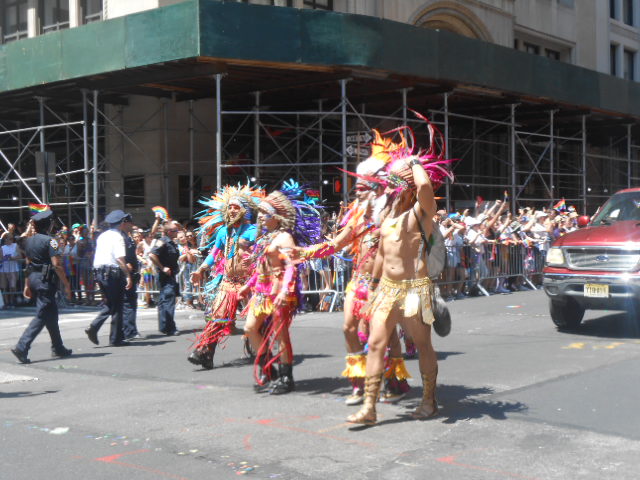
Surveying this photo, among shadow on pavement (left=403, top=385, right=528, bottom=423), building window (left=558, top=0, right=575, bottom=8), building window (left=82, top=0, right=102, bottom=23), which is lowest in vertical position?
shadow on pavement (left=403, top=385, right=528, bottom=423)

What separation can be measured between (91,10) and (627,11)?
25663mm

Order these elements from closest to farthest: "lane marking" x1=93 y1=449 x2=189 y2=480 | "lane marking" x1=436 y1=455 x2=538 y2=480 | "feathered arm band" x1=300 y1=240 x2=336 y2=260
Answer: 1. "lane marking" x1=436 y1=455 x2=538 y2=480
2. "lane marking" x1=93 y1=449 x2=189 y2=480
3. "feathered arm band" x1=300 y1=240 x2=336 y2=260

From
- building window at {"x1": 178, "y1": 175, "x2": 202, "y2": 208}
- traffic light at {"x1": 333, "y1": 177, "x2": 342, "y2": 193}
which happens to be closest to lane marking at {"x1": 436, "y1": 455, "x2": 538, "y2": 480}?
traffic light at {"x1": 333, "y1": 177, "x2": 342, "y2": 193}

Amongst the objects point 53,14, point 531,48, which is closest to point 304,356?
point 53,14

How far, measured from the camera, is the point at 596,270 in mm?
10547

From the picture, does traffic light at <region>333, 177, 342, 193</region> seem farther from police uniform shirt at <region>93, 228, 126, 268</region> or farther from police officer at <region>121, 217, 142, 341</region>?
police uniform shirt at <region>93, 228, 126, 268</region>

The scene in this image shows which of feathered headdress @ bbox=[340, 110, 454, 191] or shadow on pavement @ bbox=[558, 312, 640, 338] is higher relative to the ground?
feathered headdress @ bbox=[340, 110, 454, 191]

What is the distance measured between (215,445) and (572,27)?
1221 inches

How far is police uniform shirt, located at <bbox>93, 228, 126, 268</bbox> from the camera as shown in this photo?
1119 centimetres

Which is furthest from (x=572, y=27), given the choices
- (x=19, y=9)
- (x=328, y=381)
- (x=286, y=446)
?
(x=286, y=446)

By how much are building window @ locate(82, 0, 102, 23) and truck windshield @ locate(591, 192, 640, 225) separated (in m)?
15.2

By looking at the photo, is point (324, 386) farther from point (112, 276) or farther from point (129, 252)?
point (129, 252)

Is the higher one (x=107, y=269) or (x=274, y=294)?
(x=107, y=269)

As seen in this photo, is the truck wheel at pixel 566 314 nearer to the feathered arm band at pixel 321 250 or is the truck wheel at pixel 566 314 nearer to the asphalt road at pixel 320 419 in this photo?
the asphalt road at pixel 320 419
